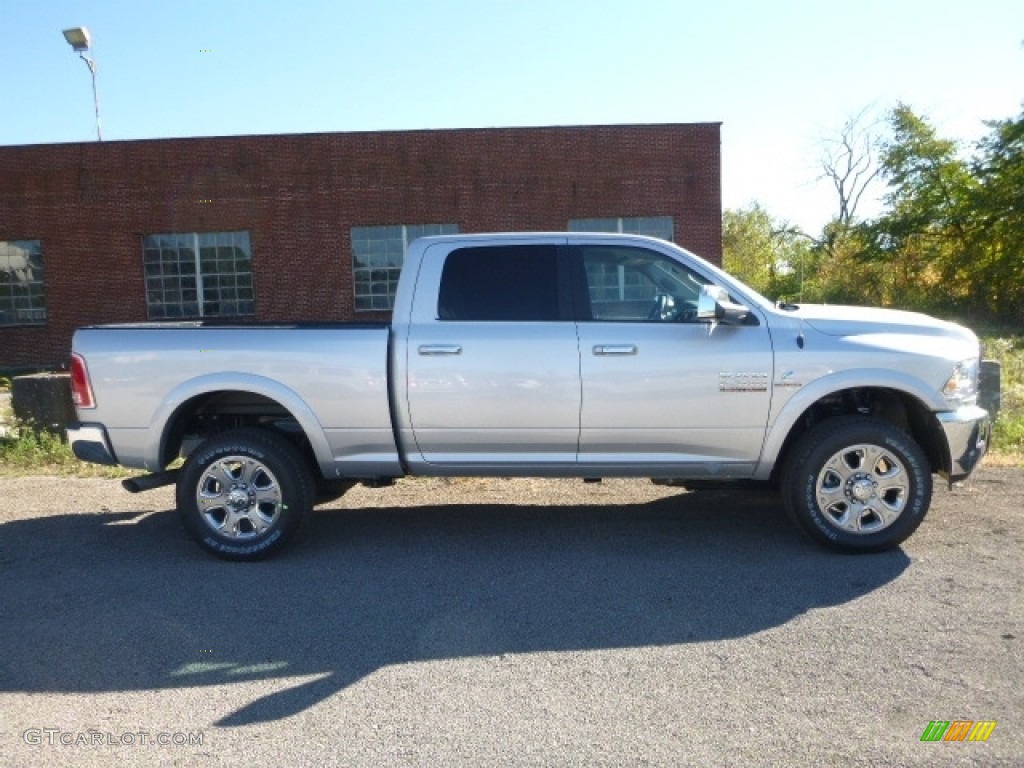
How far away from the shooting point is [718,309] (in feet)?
17.5

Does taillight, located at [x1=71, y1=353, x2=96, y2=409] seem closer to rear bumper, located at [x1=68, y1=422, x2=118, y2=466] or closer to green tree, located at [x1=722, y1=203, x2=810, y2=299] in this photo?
rear bumper, located at [x1=68, y1=422, x2=118, y2=466]

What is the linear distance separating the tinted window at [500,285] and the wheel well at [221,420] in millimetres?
1338

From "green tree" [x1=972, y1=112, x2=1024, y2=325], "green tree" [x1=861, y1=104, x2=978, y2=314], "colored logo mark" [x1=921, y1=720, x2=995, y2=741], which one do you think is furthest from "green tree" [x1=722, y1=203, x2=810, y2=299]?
"colored logo mark" [x1=921, y1=720, x2=995, y2=741]

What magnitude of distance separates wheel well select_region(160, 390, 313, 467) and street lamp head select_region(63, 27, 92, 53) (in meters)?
19.8

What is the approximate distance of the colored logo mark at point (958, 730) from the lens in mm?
3332

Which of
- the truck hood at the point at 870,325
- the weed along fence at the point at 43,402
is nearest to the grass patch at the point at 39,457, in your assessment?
the weed along fence at the point at 43,402

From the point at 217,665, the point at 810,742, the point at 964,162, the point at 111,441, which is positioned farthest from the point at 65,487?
the point at 964,162

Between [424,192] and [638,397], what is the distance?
1686 centimetres

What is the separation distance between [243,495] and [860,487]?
3.88 meters

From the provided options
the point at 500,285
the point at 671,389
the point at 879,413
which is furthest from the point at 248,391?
the point at 879,413

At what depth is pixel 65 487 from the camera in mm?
8102

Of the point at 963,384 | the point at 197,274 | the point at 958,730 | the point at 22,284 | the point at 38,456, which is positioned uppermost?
the point at 197,274

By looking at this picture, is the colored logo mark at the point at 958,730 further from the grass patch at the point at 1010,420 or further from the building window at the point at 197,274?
the building window at the point at 197,274

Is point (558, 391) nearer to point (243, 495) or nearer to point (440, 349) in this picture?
point (440, 349)
